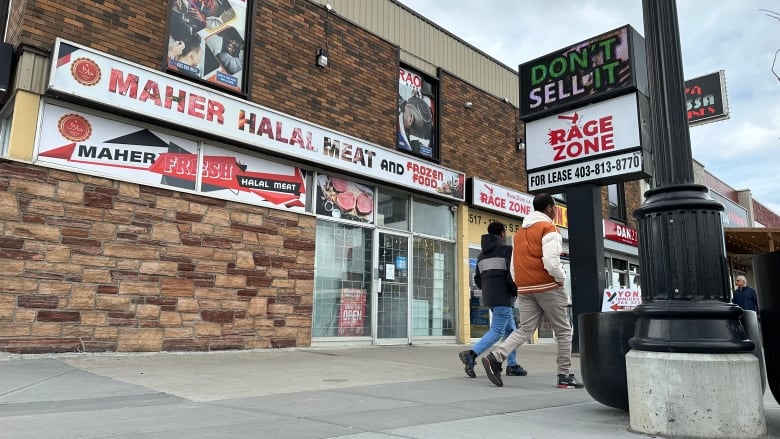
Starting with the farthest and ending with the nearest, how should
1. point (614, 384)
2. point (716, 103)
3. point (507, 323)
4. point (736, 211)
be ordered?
point (736, 211)
point (716, 103)
point (507, 323)
point (614, 384)

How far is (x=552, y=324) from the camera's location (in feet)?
17.9

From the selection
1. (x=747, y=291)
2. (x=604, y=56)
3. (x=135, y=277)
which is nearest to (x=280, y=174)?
(x=135, y=277)

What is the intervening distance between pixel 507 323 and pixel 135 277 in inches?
182

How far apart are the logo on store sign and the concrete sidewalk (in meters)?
3.23

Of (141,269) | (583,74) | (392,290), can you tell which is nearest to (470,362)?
(141,269)

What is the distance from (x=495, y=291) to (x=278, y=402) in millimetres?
2872

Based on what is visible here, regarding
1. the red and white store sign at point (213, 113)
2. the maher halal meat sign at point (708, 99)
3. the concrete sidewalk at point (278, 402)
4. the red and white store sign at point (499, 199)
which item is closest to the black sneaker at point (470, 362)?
the concrete sidewalk at point (278, 402)

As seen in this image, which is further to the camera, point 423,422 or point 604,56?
point 604,56

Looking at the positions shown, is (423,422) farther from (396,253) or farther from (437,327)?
(437,327)

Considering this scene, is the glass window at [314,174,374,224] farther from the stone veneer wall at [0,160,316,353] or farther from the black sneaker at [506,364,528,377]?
the black sneaker at [506,364,528,377]

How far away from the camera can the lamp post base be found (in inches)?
119

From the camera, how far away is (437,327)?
11562mm

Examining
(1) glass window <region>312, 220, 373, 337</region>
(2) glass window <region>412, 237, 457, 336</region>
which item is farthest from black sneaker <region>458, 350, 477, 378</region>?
(2) glass window <region>412, 237, 457, 336</region>

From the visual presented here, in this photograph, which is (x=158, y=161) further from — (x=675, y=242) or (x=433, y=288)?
(x=675, y=242)
